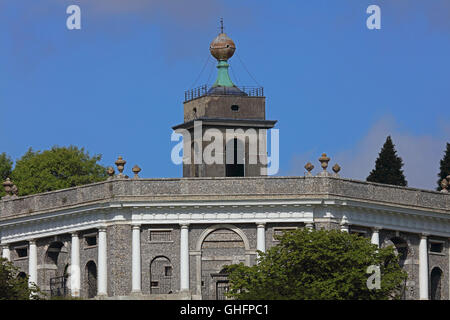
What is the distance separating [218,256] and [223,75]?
61.2 ft

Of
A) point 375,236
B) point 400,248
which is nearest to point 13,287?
point 375,236

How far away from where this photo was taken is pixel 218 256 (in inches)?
4291

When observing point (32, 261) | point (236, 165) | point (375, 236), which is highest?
point (236, 165)

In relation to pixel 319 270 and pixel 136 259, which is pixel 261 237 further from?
pixel 319 270

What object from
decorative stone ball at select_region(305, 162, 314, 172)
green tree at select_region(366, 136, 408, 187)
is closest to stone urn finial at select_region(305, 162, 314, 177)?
decorative stone ball at select_region(305, 162, 314, 172)

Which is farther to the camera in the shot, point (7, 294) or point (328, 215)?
point (328, 215)

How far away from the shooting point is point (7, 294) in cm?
10075

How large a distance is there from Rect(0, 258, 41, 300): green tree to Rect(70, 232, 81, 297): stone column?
3.85m

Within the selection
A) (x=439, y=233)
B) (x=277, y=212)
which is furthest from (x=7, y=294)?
(x=439, y=233)

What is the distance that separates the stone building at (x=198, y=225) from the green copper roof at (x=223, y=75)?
40.3 ft
